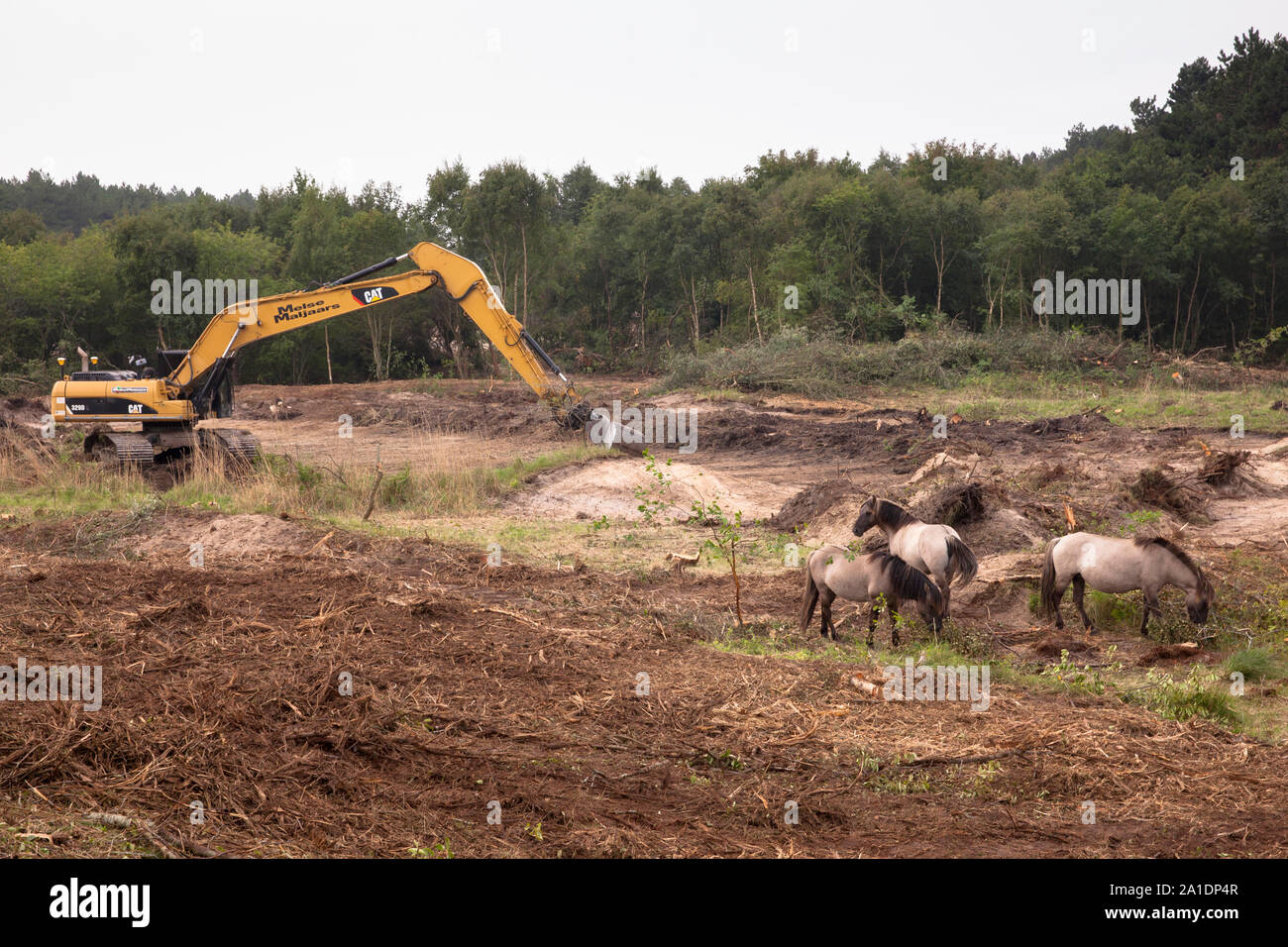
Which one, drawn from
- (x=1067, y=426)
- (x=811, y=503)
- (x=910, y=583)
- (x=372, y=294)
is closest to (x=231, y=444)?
(x=372, y=294)

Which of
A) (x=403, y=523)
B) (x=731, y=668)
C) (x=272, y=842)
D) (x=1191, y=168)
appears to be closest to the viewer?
(x=272, y=842)

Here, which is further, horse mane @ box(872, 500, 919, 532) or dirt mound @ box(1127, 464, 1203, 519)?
dirt mound @ box(1127, 464, 1203, 519)

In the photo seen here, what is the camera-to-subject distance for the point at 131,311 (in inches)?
1256

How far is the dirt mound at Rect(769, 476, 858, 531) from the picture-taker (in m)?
12.8

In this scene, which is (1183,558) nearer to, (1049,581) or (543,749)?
(1049,581)

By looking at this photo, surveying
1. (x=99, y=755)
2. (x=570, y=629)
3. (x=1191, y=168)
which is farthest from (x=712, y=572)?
(x=1191, y=168)

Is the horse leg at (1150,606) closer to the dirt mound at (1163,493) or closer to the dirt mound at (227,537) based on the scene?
the dirt mound at (1163,493)

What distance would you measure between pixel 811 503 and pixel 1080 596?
15.1ft

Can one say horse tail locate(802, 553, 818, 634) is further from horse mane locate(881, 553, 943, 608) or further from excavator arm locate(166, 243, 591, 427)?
excavator arm locate(166, 243, 591, 427)

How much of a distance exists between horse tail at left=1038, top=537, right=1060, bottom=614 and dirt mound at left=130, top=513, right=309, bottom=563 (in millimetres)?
7342

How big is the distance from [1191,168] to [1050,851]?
40.5 meters

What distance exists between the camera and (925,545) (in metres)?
8.84

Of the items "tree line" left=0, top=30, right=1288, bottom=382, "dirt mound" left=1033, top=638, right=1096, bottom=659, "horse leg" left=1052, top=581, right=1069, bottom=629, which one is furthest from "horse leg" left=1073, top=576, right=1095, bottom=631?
"tree line" left=0, top=30, right=1288, bottom=382
